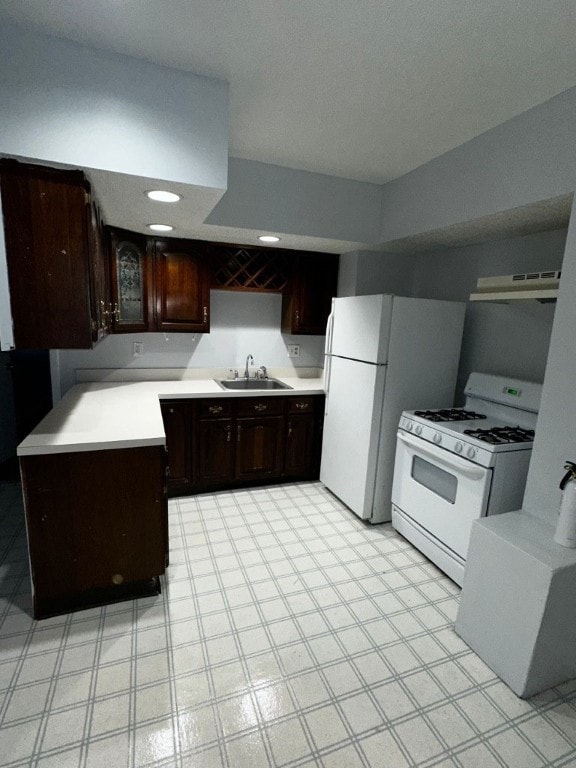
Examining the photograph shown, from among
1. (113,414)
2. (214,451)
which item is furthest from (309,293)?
(113,414)

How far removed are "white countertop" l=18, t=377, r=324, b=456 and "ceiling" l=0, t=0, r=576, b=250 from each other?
5.32 ft

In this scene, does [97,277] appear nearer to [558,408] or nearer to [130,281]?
[130,281]

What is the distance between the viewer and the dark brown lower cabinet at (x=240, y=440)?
2.95 metres

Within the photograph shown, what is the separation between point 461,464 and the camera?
6.74 feet

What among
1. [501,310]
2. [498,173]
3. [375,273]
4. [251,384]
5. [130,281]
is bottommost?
[251,384]

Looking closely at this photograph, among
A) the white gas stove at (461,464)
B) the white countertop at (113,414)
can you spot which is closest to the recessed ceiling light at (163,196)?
the white countertop at (113,414)

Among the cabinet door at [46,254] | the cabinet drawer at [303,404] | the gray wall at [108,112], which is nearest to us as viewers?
the gray wall at [108,112]

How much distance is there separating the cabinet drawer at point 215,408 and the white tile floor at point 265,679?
3.41ft

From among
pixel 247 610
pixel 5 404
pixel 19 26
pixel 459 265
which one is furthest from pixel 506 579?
pixel 5 404

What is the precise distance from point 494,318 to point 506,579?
1.75m

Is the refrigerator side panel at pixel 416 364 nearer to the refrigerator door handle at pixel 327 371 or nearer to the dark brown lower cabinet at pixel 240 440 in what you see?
the refrigerator door handle at pixel 327 371

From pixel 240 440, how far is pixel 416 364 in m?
1.48

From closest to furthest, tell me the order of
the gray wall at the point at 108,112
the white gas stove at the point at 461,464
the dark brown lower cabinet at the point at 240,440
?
the gray wall at the point at 108,112
the white gas stove at the point at 461,464
the dark brown lower cabinet at the point at 240,440

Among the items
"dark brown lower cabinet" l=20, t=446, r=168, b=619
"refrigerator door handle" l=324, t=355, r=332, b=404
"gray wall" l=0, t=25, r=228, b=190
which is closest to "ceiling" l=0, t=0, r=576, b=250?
"gray wall" l=0, t=25, r=228, b=190
